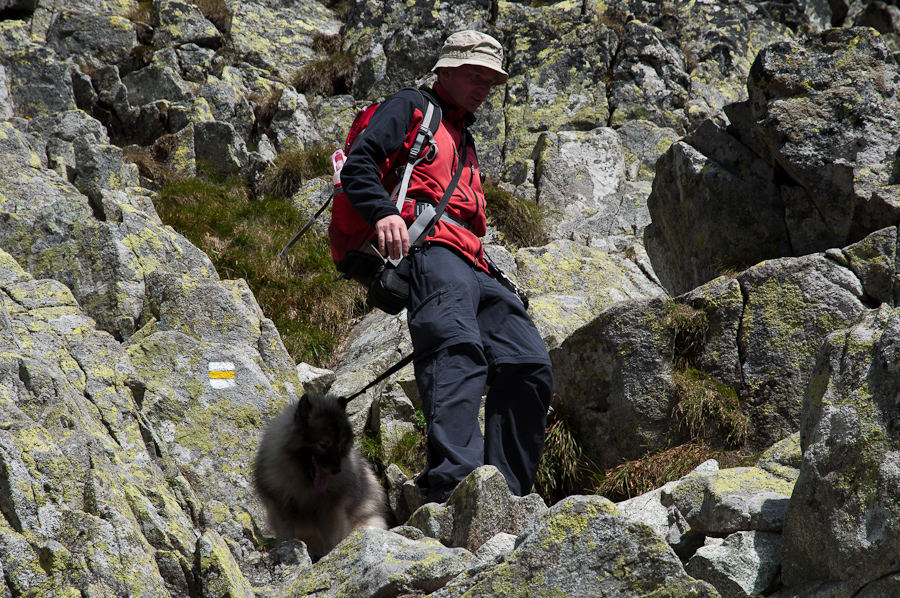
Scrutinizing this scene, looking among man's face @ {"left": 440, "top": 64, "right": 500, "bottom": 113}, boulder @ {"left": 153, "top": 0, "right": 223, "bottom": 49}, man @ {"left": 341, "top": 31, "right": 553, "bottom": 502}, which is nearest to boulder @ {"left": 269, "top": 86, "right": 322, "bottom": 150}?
boulder @ {"left": 153, "top": 0, "right": 223, "bottom": 49}

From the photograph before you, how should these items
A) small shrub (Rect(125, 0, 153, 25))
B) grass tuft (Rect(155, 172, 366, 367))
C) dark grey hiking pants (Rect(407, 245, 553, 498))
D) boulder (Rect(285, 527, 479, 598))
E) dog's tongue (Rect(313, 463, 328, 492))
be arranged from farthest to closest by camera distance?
small shrub (Rect(125, 0, 153, 25)) → grass tuft (Rect(155, 172, 366, 367)) → dog's tongue (Rect(313, 463, 328, 492)) → dark grey hiking pants (Rect(407, 245, 553, 498)) → boulder (Rect(285, 527, 479, 598))

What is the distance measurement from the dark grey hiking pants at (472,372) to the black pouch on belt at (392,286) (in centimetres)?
6

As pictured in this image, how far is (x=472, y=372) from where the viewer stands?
13.0ft

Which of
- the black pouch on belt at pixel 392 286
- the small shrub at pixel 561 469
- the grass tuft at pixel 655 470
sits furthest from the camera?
the small shrub at pixel 561 469

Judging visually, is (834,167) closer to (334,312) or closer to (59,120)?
(334,312)

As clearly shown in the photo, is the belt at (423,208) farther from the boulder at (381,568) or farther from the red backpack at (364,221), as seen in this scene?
the boulder at (381,568)

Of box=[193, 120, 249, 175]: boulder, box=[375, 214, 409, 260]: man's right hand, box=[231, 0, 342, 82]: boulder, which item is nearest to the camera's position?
box=[375, 214, 409, 260]: man's right hand

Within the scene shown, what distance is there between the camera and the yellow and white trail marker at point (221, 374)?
583cm

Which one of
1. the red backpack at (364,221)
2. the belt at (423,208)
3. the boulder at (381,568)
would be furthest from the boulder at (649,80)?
the boulder at (381,568)

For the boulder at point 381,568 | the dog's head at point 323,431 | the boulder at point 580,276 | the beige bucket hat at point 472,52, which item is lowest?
the dog's head at point 323,431

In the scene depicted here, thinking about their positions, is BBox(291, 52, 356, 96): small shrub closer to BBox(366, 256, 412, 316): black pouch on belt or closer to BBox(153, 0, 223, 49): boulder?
BBox(153, 0, 223, 49): boulder

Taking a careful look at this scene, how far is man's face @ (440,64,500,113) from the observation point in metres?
4.72

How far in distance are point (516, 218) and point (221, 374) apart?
715 cm

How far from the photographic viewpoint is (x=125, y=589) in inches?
102
